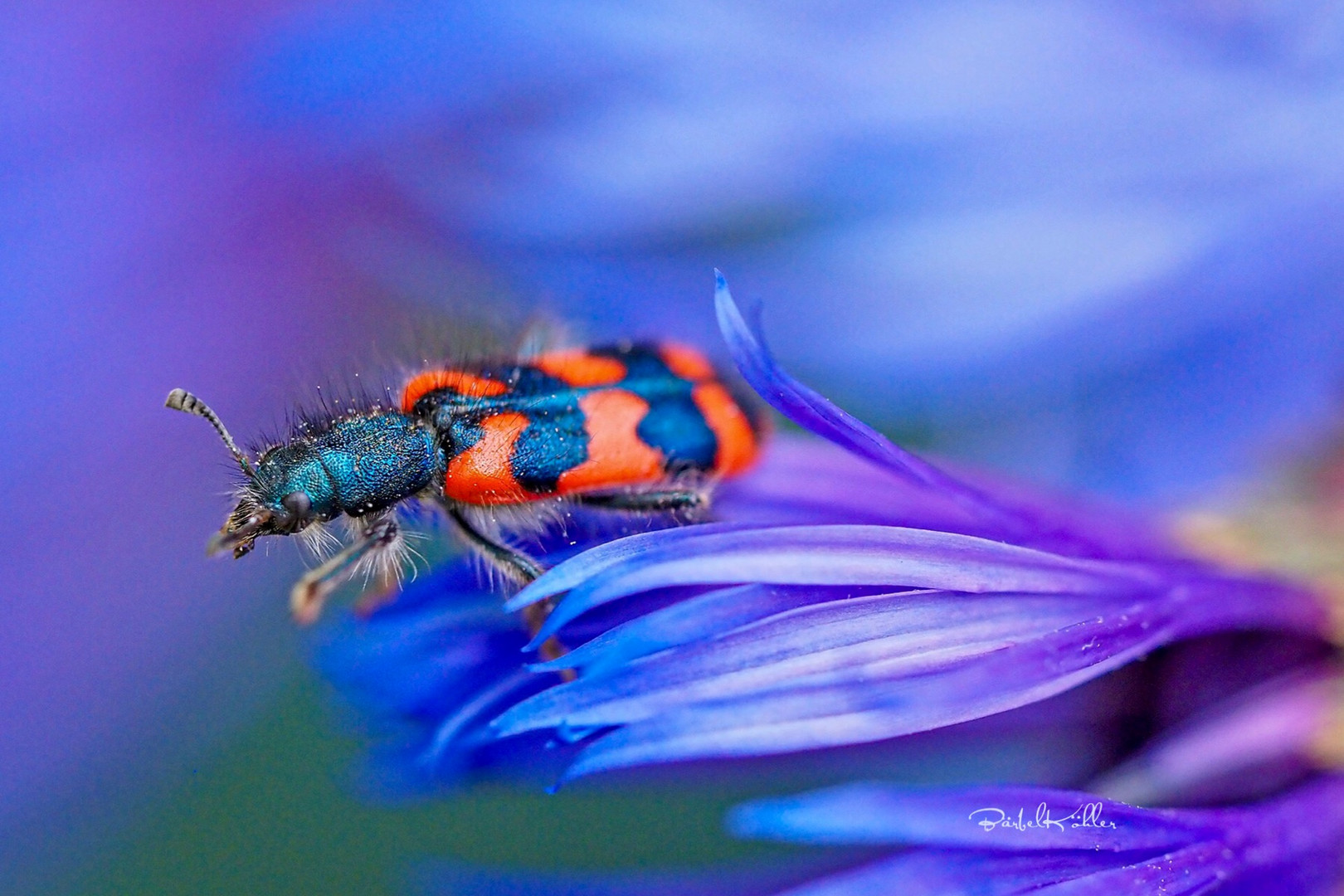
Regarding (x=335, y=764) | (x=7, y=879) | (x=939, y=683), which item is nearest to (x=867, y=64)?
(x=939, y=683)

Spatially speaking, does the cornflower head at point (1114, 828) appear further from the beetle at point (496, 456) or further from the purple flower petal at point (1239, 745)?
the beetle at point (496, 456)

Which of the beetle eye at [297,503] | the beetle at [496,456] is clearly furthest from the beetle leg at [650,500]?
the beetle eye at [297,503]

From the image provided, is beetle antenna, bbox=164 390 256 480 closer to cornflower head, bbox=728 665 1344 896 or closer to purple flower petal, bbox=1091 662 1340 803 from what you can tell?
cornflower head, bbox=728 665 1344 896

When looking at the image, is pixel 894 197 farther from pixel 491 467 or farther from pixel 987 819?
pixel 987 819

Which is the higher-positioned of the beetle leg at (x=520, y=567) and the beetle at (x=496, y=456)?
the beetle at (x=496, y=456)

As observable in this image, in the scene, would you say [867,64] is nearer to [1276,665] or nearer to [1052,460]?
[1052,460]

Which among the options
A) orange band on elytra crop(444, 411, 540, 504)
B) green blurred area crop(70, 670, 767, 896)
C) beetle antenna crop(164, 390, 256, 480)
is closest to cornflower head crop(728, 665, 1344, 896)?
orange band on elytra crop(444, 411, 540, 504)
